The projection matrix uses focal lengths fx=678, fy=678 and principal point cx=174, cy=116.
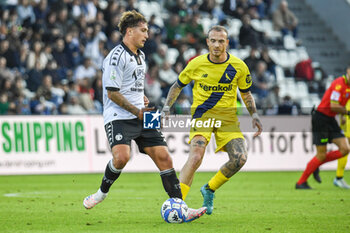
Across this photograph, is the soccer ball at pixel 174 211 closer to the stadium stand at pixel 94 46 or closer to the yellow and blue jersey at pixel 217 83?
the yellow and blue jersey at pixel 217 83

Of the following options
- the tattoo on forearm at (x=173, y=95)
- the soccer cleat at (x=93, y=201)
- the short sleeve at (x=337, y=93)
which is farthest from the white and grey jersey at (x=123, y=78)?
the short sleeve at (x=337, y=93)

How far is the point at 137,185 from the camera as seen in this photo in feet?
47.3

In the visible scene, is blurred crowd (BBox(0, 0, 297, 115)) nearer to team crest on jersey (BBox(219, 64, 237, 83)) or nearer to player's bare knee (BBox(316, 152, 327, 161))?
player's bare knee (BBox(316, 152, 327, 161))

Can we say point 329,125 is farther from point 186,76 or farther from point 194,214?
point 194,214

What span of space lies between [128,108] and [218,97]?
1.70 m

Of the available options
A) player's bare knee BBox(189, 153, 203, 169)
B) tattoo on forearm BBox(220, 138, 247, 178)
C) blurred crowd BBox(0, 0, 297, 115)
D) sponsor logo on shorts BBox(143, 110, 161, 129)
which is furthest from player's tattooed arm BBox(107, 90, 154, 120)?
blurred crowd BBox(0, 0, 297, 115)

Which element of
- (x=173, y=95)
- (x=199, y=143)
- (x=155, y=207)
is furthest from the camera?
(x=155, y=207)

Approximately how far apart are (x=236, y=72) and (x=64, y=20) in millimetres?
13173

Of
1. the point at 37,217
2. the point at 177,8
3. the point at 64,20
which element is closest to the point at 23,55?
the point at 64,20

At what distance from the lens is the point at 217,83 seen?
30.2 feet

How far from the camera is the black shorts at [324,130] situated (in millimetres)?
13336

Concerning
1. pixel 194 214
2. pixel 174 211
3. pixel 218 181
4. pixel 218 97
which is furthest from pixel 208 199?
pixel 218 97

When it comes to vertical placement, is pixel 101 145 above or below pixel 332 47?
below

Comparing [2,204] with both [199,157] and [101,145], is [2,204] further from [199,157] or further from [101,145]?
[101,145]
